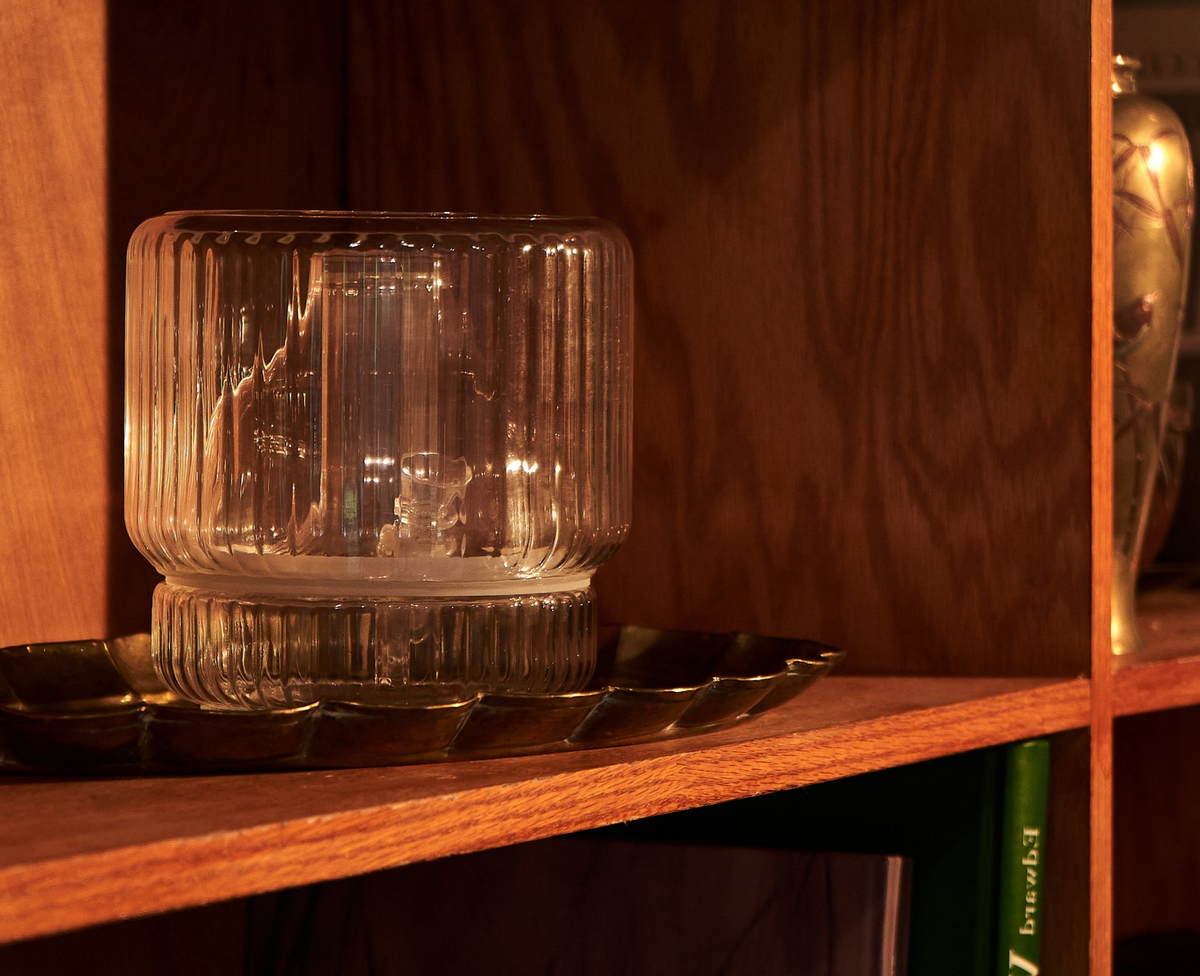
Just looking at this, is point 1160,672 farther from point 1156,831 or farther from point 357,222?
point 1156,831

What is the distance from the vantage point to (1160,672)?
829 millimetres

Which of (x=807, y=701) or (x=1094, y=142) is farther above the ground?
(x=1094, y=142)

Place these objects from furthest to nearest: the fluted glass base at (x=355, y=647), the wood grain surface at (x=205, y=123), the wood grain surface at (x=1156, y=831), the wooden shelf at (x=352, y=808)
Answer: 1. the wood grain surface at (x=1156, y=831)
2. the wood grain surface at (x=205, y=123)
3. the fluted glass base at (x=355, y=647)
4. the wooden shelf at (x=352, y=808)

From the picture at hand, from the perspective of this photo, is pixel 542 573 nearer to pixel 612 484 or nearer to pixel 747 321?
pixel 612 484

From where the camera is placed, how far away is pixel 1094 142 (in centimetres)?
74

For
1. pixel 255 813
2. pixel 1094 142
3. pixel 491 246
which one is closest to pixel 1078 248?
pixel 1094 142

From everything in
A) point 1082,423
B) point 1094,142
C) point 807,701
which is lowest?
point 807,701

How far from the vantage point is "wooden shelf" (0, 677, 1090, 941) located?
40cm

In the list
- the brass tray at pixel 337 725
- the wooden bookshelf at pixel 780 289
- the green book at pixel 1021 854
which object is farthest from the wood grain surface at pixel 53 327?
the green book at pixel 1021 854

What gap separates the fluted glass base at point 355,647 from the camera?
59 centimetres

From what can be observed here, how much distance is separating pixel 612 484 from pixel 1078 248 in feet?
0.83

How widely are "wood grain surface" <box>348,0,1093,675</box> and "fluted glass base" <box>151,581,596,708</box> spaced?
255 mm

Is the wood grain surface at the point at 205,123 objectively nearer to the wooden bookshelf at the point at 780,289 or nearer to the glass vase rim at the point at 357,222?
the wooden bookshelf at the point at 780,289

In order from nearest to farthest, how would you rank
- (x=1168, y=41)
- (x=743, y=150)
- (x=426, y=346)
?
(x=426, y=346) < (x=743, y=150) < (x=1168, y=41)
